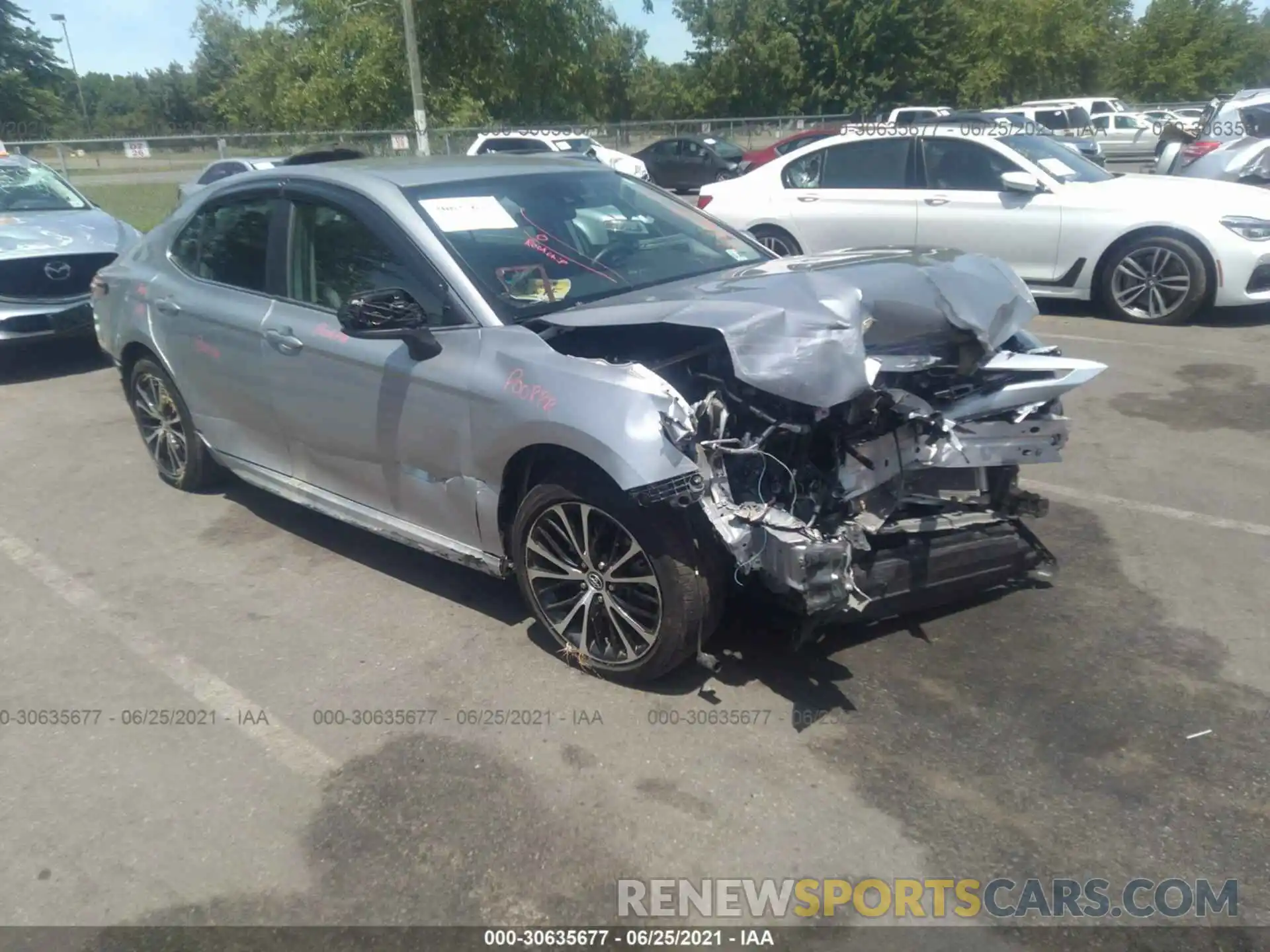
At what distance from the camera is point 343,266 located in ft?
14.9

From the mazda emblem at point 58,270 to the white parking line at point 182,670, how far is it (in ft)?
14.3

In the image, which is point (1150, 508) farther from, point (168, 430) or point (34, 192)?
point (34, 192)

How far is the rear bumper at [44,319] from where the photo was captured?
8.82 meters

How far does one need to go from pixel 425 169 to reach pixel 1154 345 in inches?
251

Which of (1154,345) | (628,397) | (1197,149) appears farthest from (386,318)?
(1197,149)

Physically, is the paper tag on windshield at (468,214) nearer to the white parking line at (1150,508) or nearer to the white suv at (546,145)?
the white parking line at (1150,508)

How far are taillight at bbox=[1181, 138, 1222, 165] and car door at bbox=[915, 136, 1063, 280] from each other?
7.25 metres

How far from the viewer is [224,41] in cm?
6744

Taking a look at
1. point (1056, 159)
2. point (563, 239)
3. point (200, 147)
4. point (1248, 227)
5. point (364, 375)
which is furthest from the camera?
point (200, 147)

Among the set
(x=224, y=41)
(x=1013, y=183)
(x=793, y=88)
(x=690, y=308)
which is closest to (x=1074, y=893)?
(x=690, y=308)

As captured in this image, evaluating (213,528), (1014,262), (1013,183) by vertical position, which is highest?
(1013,183)

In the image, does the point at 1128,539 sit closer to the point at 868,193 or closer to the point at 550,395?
the point at 550,395

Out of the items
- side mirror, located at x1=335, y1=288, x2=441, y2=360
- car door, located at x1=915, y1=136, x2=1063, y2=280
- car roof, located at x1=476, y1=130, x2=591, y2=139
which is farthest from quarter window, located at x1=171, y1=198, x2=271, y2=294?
car roof, located at x1=476, y1=130, x2=591, y2=139

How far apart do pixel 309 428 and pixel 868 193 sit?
6873 millimetres
